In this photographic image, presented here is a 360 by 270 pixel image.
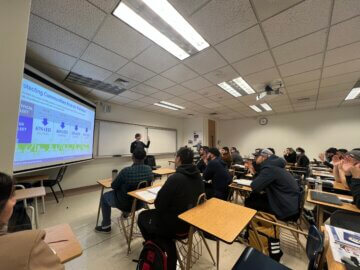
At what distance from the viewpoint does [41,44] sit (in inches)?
85.7

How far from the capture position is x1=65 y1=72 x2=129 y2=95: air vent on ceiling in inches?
128

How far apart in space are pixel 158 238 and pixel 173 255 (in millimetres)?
205

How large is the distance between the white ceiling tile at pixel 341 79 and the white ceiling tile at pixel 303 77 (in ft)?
1.02

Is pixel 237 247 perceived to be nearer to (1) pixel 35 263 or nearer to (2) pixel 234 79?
(1) pixel 35 263

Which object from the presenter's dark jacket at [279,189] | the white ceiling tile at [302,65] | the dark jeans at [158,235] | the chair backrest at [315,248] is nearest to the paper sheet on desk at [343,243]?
the chair backrest at [315,248]

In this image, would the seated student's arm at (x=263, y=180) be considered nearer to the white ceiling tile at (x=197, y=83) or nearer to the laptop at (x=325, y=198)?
the laptop at (x=325, y=198)

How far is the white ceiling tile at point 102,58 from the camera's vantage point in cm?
230

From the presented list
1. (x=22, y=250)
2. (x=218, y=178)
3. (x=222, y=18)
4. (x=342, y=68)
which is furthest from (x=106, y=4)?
(x=342, y=68)

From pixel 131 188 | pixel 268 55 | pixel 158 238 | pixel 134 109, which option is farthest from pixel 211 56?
pixel 134 109

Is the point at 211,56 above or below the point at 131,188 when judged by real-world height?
above

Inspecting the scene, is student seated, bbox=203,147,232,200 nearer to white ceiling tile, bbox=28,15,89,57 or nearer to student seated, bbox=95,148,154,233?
student seated, bbox=95,148,154,233

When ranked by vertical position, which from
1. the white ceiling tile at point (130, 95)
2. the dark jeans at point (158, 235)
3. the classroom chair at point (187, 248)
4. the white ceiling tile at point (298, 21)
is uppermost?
the white ceiling tile at point (130, 95)

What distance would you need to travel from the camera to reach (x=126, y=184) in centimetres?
212

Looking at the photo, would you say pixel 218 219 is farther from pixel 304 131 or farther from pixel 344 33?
pixel 304 131
